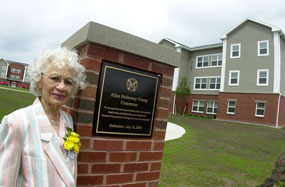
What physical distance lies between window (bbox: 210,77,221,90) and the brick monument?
Result: 23.4 meters

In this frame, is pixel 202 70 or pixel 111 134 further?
pixel 202 70

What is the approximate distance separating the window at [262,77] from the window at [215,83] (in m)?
4.55

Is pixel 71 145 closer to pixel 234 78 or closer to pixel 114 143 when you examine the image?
pixel 114 143

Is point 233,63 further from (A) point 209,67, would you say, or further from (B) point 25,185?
(B) point 25,185

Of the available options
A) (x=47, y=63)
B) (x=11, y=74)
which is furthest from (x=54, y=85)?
(x=11, y=74)

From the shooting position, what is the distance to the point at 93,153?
7.06 feet

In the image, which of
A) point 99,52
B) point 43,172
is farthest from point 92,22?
point 43,172

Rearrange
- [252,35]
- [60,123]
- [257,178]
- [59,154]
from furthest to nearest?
[252,35] → [257,178] → [60,123] → [59,154]

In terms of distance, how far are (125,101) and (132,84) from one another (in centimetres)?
21

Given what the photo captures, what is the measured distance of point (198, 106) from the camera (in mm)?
25906

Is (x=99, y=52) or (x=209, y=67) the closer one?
(x=99, y=52)

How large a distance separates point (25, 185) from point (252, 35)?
80.0ft

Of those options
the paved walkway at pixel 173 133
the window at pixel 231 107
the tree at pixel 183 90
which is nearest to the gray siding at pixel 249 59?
the window at pixel 231 107

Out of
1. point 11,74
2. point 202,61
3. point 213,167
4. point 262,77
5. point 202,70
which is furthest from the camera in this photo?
point 11,74
